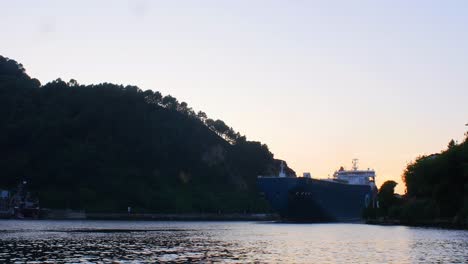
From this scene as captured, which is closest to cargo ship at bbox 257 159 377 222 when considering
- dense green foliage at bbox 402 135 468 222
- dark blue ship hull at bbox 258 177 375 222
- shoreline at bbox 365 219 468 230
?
dark blue ship hull at bbox 258 177 375 222

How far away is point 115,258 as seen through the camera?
4703cm

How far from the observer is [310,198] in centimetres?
13150

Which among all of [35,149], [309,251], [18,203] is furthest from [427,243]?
[35,149]

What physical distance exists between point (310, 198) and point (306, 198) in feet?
2.44

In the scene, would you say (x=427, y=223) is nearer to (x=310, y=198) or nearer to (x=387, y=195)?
(x=310, y=198)

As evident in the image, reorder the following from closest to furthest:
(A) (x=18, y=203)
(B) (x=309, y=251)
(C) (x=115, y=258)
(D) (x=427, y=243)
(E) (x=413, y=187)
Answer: (C) (x=115, y=258) → (B) (x=309, y=251) → (D) (x=427, y=243) → (E) (x=413, y=187) → (A) (x=18, y=203)

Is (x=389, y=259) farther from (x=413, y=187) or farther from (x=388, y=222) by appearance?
(x=388, y=222)

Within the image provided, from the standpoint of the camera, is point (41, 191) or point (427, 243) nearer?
point (427, 243)

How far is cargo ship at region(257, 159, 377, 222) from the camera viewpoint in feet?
429

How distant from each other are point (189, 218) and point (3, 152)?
5418 cm

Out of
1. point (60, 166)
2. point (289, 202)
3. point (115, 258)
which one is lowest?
point (115, 258)

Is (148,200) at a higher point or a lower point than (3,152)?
lower

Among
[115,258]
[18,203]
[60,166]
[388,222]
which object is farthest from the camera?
[60,166]

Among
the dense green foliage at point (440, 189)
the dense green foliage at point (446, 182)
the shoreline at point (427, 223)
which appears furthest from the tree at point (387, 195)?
the dense green foliage at point (446, 182)
